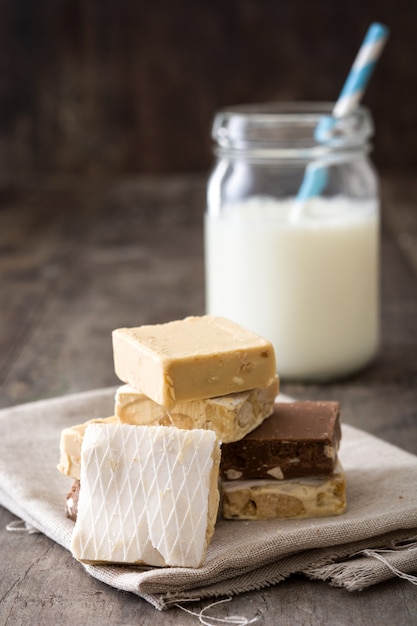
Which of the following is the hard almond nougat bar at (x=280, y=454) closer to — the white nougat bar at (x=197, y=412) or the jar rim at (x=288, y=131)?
the white nougat bar at (x=197, y=412)

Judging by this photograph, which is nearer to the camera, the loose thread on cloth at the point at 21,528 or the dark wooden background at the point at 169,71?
the loose thread on cloth at the point at 21,528

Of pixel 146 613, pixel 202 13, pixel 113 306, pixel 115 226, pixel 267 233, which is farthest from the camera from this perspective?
pixel 202 13

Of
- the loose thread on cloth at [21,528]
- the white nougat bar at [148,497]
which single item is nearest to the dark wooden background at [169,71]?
the loose thread on cloth at [21,528]

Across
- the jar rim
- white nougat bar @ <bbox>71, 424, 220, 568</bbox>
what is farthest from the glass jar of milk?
white nougat bar @ <bbox>71, 424, 220, 568</bbox>

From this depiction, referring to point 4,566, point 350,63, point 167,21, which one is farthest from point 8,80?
point 4,566

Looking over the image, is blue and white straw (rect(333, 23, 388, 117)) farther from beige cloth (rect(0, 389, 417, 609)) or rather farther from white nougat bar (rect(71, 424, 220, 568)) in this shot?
white nougat bar (rect(71, 424, 220, 568))

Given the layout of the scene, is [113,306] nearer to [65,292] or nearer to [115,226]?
[65,292]

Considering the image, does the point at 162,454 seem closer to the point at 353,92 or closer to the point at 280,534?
the point at 280,534
